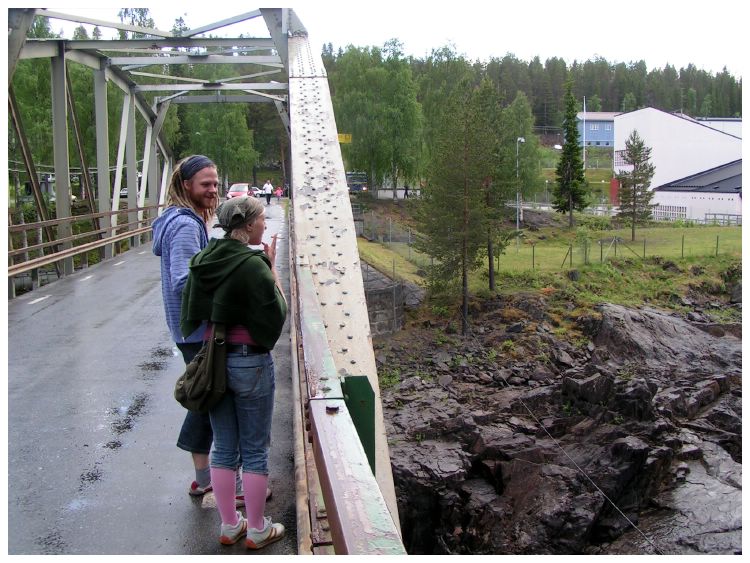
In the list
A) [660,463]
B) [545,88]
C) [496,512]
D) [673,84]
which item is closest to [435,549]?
[496,512]

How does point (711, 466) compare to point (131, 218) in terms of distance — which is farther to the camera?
point (131, 218)

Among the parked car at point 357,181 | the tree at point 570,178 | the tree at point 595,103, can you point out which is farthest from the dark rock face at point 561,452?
the tree at point 595,103

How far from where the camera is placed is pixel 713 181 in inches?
2518

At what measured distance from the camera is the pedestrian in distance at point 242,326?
3.42 m

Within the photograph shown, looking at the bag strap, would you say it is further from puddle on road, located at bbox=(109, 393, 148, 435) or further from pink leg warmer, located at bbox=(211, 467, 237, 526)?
puddle on road, located at bbox=(109, 393, 148, 435)

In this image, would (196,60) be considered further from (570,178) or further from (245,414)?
(570,178)

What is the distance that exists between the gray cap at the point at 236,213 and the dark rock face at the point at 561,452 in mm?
14583

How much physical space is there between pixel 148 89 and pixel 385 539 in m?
24.6

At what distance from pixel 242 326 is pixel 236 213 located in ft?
1.61

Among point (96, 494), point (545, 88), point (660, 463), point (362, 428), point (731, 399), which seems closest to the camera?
point (362, 428)

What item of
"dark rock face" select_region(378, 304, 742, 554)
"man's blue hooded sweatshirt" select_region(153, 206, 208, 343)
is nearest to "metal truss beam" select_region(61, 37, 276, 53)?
"dark rock face" select_region(378, 304, 742, 554)

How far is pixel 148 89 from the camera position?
80.7 ft

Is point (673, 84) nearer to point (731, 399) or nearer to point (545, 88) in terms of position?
point (545, 88)

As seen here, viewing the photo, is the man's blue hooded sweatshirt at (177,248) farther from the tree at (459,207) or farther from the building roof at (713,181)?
the building roof at (713,181)
